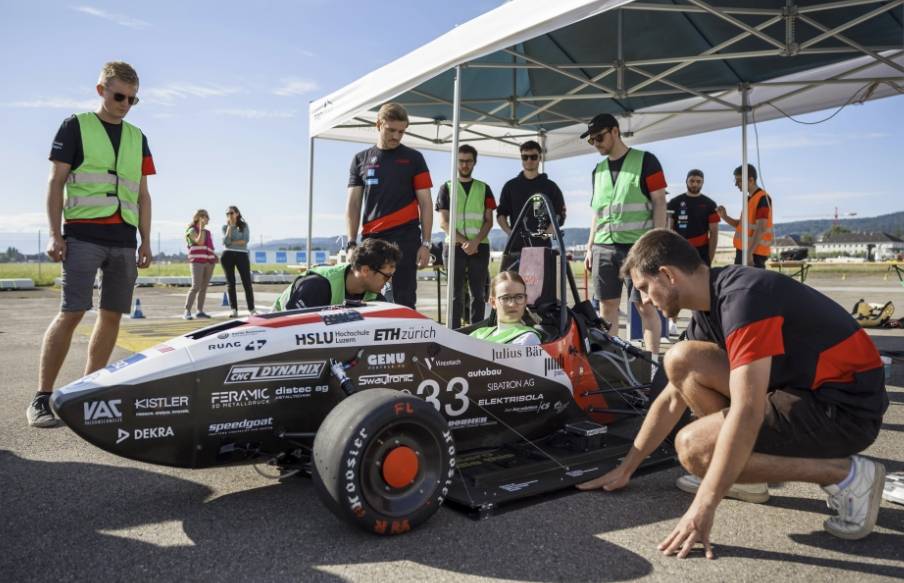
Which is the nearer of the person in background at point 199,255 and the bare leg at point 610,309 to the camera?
the bare leg at point 610,309

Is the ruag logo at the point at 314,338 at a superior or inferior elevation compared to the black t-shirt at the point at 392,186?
inferior

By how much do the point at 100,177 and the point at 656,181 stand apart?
3862 millimetres

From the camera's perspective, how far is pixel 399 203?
4996 millimetres

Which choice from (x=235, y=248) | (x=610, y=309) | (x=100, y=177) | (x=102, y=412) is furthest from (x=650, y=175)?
(x=235, y=248)

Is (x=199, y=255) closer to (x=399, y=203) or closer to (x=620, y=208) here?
(x=399, y=203)

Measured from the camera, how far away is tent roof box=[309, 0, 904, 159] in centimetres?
588

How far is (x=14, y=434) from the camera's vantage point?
12.9ft

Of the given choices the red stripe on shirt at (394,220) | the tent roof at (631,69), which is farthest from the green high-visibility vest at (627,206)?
the red stripe on shirt at (394,220)

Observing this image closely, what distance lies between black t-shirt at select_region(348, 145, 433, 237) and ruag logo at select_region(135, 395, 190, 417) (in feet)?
8.63

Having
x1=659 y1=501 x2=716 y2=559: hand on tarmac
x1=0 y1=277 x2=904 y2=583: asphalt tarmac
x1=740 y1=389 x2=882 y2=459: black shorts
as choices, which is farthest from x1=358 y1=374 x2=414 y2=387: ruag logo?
x1=740 y1=389 x2=882 y2=459: black shorts

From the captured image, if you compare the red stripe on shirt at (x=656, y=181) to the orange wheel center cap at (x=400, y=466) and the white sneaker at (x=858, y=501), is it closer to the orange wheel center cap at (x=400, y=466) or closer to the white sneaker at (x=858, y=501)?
the white sneaker at (x=858, y=501)

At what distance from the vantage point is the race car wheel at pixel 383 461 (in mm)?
2432

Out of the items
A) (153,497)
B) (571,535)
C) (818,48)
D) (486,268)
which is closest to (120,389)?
(153,497)

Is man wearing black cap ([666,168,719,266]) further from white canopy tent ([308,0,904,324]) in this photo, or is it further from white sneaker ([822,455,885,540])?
white sneaker ([822,455,885,540])
